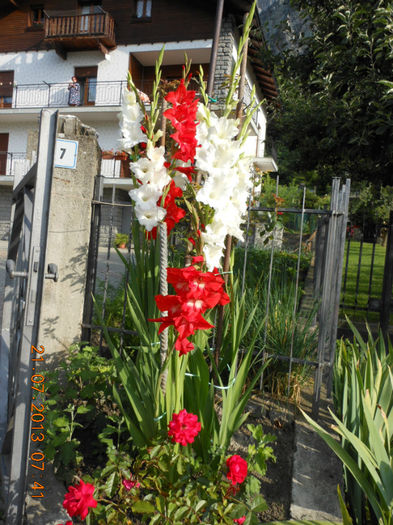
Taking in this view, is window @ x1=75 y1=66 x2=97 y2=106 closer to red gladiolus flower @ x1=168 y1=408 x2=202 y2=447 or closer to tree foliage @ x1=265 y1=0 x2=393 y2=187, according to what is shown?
tree foliage @ x1=265 y1=0 x2=393 y2=187

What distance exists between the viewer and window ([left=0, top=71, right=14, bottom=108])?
20.2 metres

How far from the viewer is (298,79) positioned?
21.1 ft

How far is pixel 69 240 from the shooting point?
123 inches

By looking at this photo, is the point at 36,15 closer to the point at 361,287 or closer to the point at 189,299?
the point at 361,287

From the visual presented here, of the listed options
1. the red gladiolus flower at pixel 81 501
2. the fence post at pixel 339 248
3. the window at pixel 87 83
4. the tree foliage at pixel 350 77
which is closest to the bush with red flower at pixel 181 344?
the red gladiolus flower at pixel 81 501

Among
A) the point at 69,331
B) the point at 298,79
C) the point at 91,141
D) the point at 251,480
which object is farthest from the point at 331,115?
the point at 251,480

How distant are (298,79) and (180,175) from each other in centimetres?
531

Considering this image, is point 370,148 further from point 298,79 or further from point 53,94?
point 53,94

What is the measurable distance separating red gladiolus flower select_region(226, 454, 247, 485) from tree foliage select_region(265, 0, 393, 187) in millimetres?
3915

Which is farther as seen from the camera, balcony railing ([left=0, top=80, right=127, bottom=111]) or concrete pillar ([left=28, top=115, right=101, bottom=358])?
balcony railing ([left=0, top=80, right=127, bottom=111])

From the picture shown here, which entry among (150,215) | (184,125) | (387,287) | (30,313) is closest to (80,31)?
(387,287)

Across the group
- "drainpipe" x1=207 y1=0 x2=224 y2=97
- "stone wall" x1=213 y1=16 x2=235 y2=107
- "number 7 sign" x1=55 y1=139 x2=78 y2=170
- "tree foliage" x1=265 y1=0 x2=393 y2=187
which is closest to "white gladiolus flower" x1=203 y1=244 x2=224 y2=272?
"drainpipe" x1=207 y1=0 x2=224 y2=97

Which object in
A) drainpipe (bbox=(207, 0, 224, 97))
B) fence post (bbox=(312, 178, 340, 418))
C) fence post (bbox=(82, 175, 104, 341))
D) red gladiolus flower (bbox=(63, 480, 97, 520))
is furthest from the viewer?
fence post (bbox=(82, 175, 104, 341))

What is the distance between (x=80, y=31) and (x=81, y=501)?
795 inches
